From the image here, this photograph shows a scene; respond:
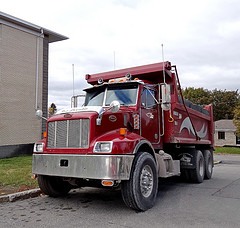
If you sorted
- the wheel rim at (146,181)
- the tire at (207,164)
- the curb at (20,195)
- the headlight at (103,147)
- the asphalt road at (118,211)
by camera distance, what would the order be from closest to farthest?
the asphalt road at (118,211), the headlight at (103,147), the wheel rim at (146,181), the curb at (20,195), the tire at (207,164)

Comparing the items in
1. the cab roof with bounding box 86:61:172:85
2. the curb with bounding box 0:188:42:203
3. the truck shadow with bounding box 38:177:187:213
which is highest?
the cab roof with bounding box 86:61:172:85

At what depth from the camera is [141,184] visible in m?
5.19

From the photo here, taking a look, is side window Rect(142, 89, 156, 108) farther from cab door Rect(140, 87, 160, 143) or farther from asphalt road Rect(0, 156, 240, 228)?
asphalt road Rect(0, 156, 240, 228)

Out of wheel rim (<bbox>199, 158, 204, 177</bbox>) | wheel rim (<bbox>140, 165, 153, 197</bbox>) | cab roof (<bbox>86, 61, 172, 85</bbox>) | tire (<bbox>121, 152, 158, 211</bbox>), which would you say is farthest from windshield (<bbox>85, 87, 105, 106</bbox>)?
wheel rim (<bbox>199, 158, 204, 177</bbox>)

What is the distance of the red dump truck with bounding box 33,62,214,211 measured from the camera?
4797 mm

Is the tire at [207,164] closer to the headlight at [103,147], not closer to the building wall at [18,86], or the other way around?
the headlight at [103,147]

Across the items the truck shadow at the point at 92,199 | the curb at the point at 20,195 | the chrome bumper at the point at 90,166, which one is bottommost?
the truck shadow at the point at 92,199

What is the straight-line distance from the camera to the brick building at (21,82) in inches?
538

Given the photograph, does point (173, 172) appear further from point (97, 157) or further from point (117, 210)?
point (97, 157)

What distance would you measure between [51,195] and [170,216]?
282 cm

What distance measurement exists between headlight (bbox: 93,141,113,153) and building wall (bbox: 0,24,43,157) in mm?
10220

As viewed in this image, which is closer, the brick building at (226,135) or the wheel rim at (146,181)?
the wheel rim at (146,181)

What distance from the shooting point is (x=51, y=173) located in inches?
205

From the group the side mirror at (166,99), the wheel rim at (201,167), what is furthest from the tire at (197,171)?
the side mirror at (166,99)
